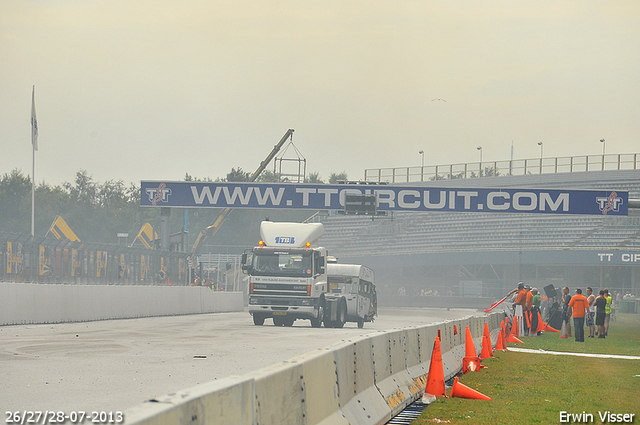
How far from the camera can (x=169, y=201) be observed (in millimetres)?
45656

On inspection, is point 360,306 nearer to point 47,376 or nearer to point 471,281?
point 47,376

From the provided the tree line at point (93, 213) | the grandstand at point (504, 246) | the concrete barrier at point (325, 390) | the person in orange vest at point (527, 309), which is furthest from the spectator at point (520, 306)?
the tree line at point (93, 213)

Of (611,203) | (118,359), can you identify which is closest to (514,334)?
(118,359)

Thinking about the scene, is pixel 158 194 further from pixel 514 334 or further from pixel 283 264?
pixel 514 334

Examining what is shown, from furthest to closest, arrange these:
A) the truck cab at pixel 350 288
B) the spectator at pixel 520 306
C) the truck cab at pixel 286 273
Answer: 1. the truck cab at pixel 350 288
2. the truck cab at pixel 286 273
3. the spectator at pixel 520 306

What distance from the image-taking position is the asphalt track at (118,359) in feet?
33.0

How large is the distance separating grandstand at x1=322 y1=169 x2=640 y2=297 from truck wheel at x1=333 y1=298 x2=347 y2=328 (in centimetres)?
3245

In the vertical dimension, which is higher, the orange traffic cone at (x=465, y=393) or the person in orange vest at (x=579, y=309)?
the orange traffic cone at (x=465, y=393)

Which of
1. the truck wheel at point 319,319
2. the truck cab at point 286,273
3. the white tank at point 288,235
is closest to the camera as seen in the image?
the truck cab at point 286,273

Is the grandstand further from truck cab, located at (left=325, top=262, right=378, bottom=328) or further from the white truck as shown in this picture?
the white truck

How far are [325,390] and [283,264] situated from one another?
2097cm

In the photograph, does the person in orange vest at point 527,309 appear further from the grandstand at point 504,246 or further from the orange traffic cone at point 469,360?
the grandstand at point 504,246

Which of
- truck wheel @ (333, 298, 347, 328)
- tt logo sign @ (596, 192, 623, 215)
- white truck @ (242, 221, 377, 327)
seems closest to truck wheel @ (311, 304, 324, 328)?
white truck @ (242, 221, 377, 327)

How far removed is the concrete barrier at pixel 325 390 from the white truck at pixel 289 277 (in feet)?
45.0
